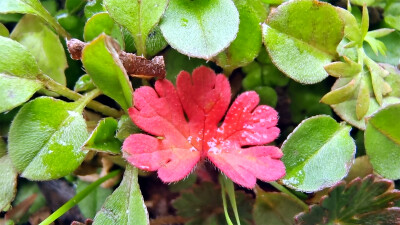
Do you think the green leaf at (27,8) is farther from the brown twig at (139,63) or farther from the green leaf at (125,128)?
the green leaf at (125,128)

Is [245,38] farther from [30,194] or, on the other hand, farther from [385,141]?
[30,194]

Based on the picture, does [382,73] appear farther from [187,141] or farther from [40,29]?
[40,29]

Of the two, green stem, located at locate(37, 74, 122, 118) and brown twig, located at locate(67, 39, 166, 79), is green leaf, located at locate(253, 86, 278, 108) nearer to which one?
brown twig, located at locate(67, 39, 166, 79)

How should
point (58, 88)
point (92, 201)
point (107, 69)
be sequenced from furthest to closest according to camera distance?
point (92, 201), point (58, 88), point (107, 69)

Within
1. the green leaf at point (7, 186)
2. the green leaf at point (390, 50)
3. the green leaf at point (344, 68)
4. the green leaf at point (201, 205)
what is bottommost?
the green leaf at point (201, 205)

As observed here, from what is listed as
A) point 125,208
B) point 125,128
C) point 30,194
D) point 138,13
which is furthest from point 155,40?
point 30,194

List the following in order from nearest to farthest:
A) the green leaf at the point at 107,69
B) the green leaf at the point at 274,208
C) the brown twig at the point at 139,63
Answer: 1. the green leaf at the point at 107,69
2. the brown twig at the point at 139,63
3. the green leaf at the point at 274,208

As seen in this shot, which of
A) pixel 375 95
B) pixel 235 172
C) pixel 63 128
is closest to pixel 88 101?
pixel 63 128

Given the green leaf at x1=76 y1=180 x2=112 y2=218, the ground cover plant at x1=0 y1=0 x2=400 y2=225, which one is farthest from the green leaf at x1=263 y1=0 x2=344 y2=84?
the green leaf at x1=76 y1=180 x2=112 y2=218

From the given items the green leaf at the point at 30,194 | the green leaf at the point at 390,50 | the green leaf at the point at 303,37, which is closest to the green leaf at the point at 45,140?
the green leaf at the point at 30,194
